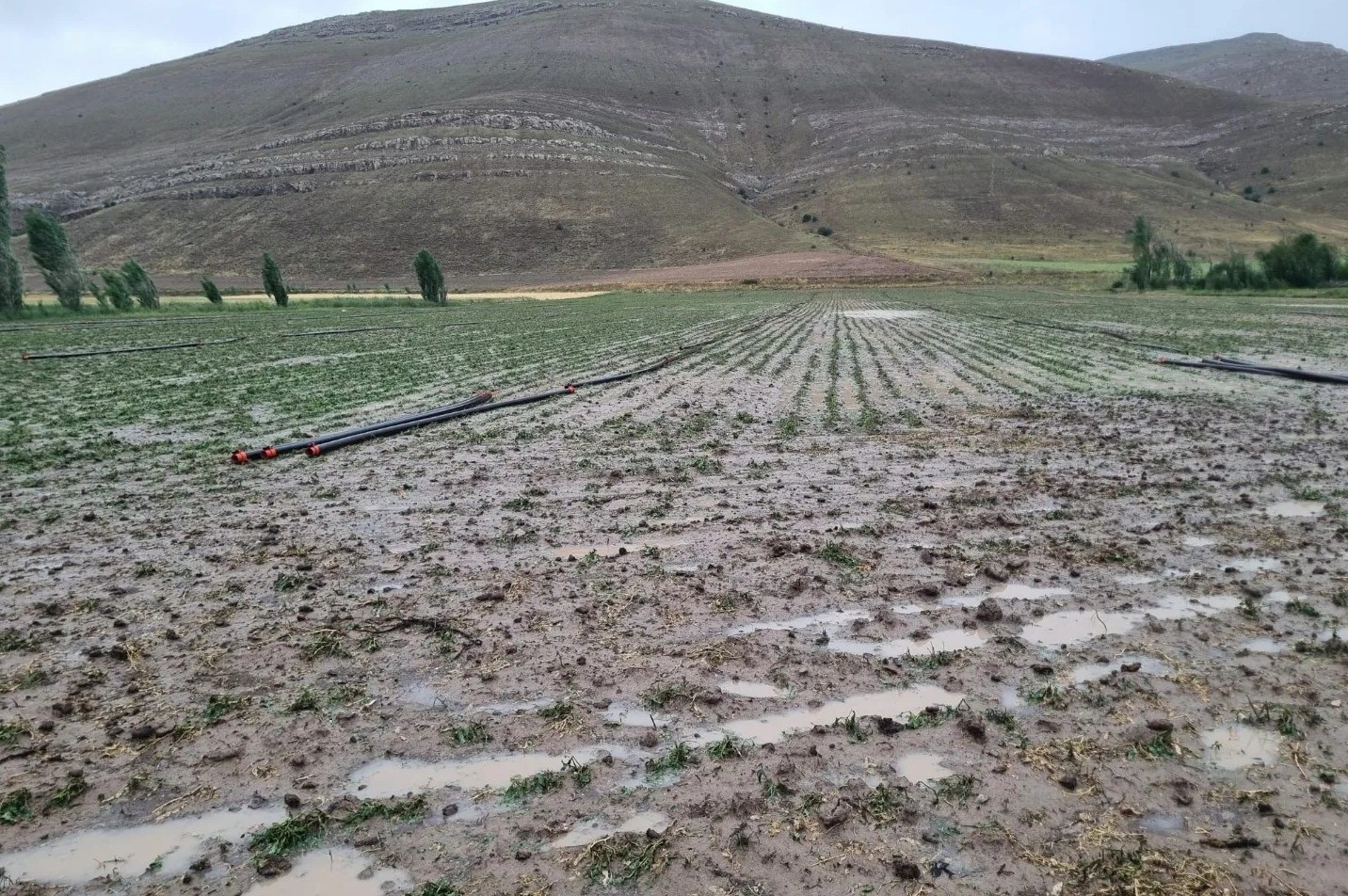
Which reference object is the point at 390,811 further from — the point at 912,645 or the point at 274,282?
the point at 274,282

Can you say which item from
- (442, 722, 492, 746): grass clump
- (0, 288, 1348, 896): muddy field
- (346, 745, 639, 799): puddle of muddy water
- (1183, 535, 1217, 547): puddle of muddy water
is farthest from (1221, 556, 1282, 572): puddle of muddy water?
(442, 722, 492, 746): grass clump

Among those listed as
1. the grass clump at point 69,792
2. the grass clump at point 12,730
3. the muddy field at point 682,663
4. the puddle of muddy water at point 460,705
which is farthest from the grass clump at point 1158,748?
the grass clump at point 12,730

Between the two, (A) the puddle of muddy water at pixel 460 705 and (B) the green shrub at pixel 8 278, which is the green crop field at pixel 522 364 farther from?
(A) the puddle of muddy water at pixel 460 705

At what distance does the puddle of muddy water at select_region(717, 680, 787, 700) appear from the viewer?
3.91m

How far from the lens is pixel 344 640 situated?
452cm

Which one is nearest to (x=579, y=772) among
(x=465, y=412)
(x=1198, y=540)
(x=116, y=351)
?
(x=1198, y=540)

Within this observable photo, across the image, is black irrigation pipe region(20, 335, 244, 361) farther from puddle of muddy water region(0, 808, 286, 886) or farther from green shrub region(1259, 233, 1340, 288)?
green shrub region(1259, 233, 1340, 288)

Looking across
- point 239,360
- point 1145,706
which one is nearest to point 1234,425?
point 1145,706

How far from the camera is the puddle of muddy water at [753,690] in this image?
3.91 meters

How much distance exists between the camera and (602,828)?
9.77 ft

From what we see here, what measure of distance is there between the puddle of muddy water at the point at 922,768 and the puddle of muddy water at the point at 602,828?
1.12m

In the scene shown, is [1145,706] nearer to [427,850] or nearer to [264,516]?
[427,850]

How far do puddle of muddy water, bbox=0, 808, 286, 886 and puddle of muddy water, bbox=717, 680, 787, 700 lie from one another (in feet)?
7.17

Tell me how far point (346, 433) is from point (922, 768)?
8.84 metres
